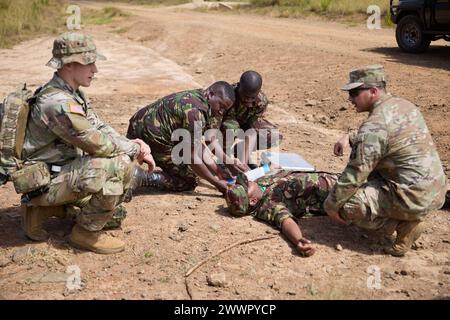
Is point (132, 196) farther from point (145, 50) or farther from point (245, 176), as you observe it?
point (145, 50)

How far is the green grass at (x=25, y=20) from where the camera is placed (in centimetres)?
1489

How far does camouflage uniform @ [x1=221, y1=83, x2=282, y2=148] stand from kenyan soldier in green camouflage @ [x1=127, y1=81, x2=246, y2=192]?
439mm

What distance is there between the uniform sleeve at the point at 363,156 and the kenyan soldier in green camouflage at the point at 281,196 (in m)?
0.59

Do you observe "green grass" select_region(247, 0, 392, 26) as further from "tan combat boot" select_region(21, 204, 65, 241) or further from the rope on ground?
"tan combat boot" select_region(21, 204, 65, 241)

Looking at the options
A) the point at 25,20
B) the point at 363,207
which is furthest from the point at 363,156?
the point at 25,20

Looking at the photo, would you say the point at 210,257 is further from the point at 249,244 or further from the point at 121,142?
the point at 121,142

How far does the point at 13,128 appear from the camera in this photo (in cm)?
332

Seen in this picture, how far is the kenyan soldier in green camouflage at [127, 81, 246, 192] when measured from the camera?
445 centimetres

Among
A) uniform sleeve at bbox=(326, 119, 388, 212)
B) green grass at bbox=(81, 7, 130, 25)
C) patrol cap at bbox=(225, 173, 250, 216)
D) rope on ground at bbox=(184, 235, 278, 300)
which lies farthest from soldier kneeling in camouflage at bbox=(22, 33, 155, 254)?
green grass at bbox=(81, 7, 130, 25)

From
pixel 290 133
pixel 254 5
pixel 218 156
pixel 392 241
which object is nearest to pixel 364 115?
pixel 290 133

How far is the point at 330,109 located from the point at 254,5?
1339cm

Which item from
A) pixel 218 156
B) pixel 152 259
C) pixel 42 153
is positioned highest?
pixel 42 153

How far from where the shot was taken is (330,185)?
4066 millimetres

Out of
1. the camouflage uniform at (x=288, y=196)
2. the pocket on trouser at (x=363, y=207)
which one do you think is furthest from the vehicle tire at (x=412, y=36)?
the pocket on trouser at (x=363, y=207)
